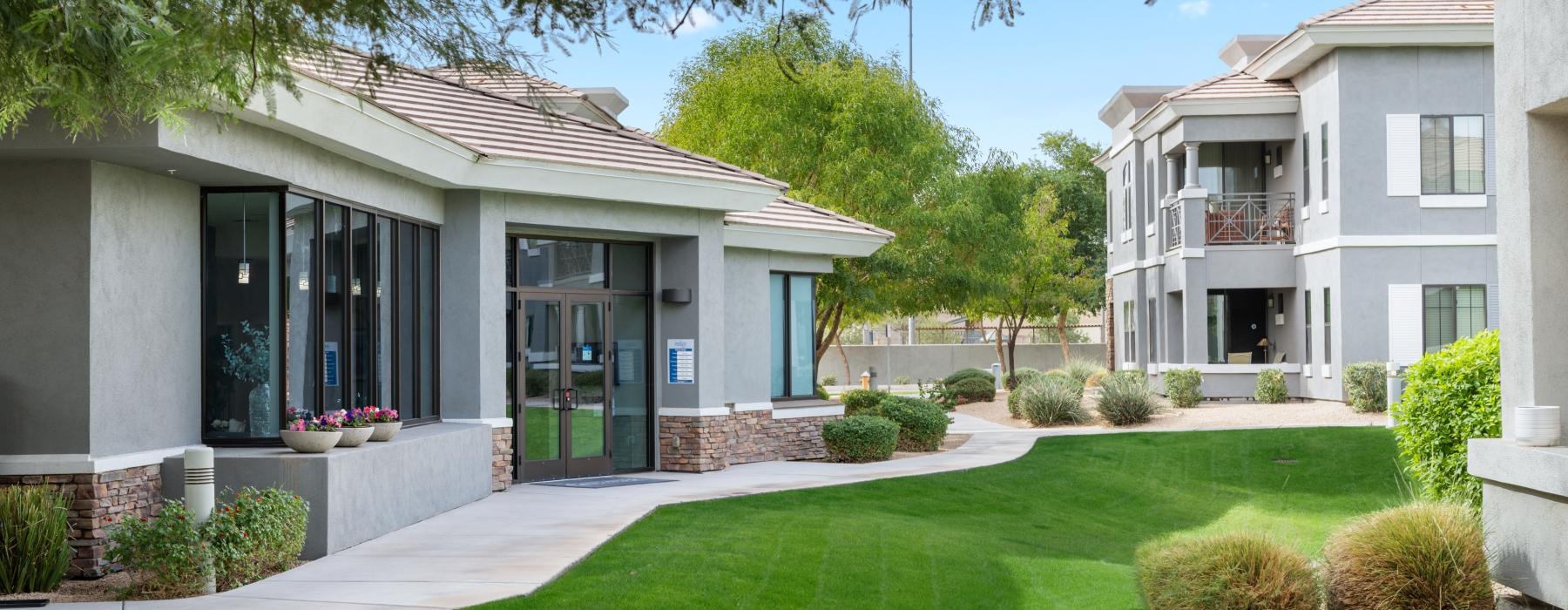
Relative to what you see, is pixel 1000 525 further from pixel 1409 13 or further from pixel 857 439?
pixel 1409 13

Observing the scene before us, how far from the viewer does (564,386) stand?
1745 centimetres

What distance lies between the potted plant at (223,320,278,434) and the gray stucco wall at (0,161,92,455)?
66.2 inches

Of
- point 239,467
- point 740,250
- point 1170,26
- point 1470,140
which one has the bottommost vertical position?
point 239,467

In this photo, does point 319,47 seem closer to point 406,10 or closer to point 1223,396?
point 406,10

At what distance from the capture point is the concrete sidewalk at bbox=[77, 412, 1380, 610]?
9.34 metres

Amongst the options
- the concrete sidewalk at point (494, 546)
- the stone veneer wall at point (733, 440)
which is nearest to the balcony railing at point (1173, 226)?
the stone veneer wall at point (733, 440)

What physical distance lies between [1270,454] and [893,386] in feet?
101

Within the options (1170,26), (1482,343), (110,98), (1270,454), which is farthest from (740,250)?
(1170,26)

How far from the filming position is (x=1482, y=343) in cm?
1227

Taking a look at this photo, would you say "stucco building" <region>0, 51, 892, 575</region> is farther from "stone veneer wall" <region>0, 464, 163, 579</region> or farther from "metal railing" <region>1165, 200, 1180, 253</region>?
"metal railing" <region>1165, 200, 1180, 253</region>

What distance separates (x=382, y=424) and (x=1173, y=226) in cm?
2445

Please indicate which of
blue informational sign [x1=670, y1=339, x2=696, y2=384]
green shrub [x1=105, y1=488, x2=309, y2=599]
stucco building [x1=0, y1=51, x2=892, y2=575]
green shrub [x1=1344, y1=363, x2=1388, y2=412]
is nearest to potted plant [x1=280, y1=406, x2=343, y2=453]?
stucco building [x1=0, y1=51, x2=892, y2=575]

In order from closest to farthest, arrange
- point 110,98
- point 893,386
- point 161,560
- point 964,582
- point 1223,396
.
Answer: point 110,98
point 161,560
point 964,582
point 1223,396
point 893,386

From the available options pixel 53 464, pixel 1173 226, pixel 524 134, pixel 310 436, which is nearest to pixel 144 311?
pixel 53 464
